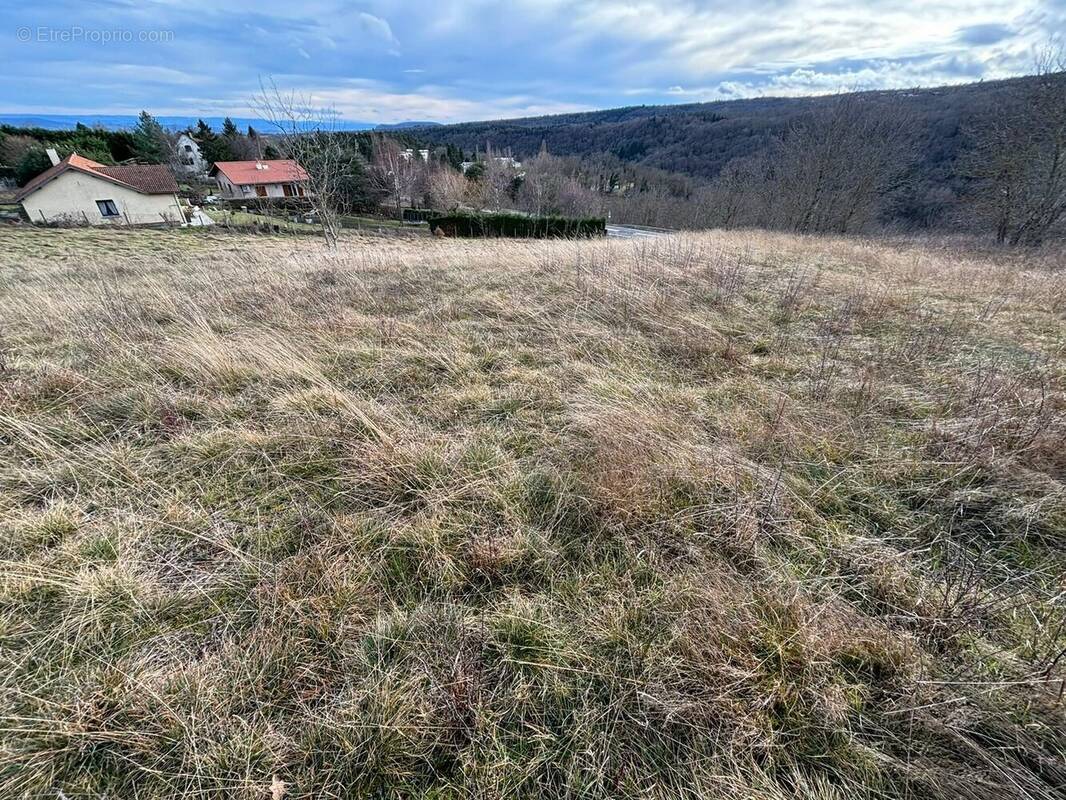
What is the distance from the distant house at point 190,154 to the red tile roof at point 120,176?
21581 mm

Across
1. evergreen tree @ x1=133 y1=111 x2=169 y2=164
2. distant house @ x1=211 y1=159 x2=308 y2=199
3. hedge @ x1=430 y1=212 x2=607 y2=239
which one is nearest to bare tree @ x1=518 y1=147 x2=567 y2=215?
hedge @ x1=430 y1=212 x2=607 y2=239

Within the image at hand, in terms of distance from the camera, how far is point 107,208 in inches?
1174

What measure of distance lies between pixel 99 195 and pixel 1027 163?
53.5 meters

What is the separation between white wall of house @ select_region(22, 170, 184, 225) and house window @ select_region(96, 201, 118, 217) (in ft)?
0.61

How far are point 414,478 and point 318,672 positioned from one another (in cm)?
104

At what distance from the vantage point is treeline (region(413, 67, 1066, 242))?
51.7 ft

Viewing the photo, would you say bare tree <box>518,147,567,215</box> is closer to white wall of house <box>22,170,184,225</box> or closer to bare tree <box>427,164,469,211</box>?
bare tree <box>427,164,469,211</box>

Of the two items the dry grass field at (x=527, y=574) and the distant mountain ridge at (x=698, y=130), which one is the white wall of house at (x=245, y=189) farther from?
the dry grass field at (x=527, y=574)

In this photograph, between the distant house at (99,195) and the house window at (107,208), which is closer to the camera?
the distant house at (99,195)

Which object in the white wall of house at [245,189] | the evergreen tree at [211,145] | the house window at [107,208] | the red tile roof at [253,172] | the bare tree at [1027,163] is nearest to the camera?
the bare tree at [1027,163]

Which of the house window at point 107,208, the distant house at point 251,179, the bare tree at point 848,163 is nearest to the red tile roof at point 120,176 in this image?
the house window at point 107,208

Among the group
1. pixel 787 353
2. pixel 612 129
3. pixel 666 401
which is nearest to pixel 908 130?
pixel 787 353

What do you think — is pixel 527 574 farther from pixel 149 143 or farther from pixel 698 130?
pixel 698 130

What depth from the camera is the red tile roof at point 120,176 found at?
27859 millimetres
